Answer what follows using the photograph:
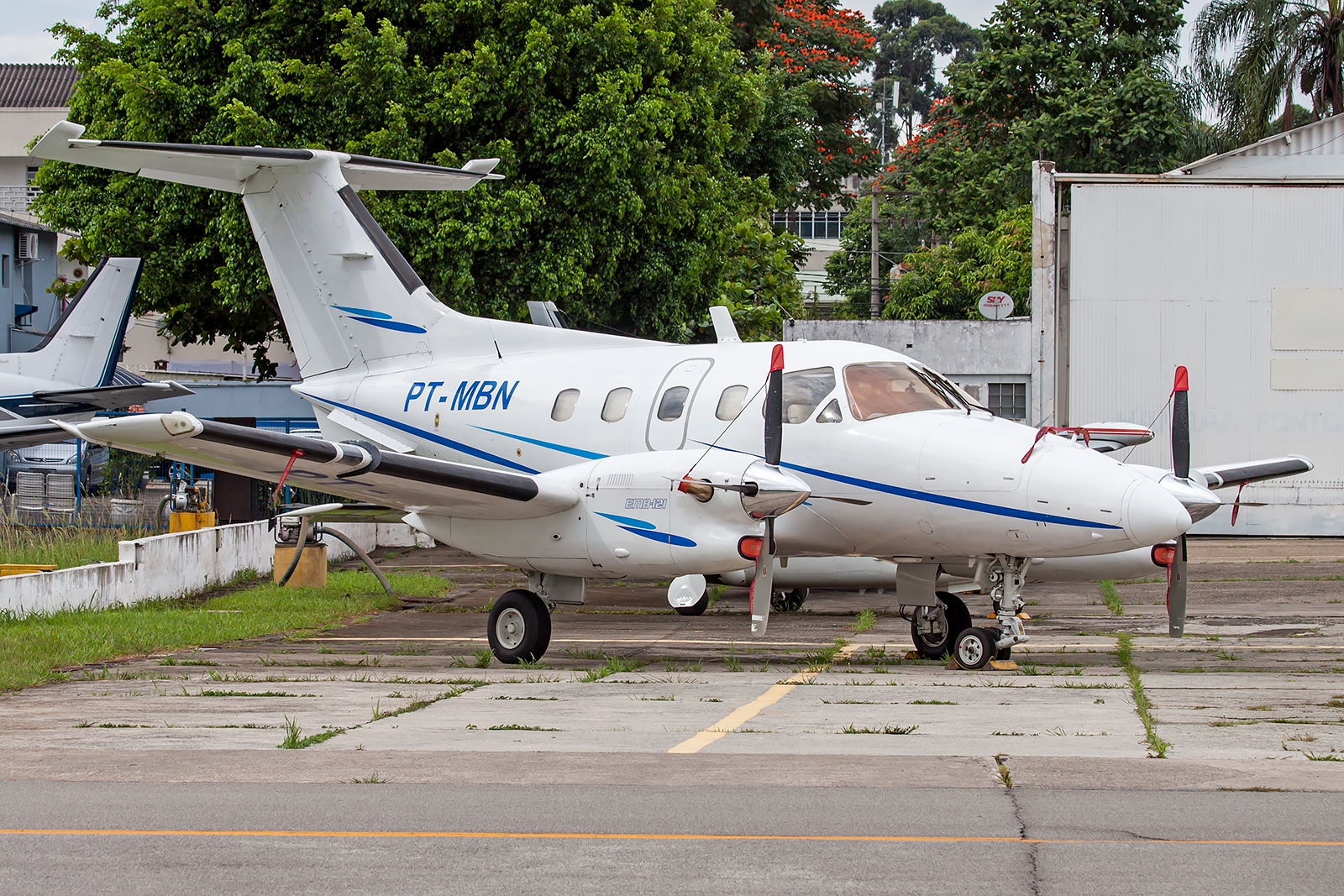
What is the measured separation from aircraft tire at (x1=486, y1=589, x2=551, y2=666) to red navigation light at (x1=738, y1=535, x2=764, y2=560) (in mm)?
2306

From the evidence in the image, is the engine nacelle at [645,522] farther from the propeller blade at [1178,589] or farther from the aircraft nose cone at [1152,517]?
the propeller blade at [1178,589]

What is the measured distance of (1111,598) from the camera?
778 inches

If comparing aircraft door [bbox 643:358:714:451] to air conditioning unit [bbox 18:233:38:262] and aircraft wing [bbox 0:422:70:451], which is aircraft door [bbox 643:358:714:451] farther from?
air conditioning unit [bbox 18:233:38:262]

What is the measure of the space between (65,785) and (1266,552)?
22432 millimetres

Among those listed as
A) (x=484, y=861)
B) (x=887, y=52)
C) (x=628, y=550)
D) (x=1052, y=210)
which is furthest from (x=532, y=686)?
(x=887, y=52)

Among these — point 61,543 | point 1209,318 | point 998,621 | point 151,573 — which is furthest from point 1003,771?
point 1209,318

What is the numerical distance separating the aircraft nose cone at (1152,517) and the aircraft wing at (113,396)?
62.1 ft

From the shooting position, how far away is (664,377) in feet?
45.5

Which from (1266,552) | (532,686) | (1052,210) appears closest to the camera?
(532,686)

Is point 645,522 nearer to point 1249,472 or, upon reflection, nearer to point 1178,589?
point 1178,589

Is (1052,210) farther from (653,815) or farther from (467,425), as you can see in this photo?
(653,815)

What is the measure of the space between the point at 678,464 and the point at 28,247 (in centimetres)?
4421

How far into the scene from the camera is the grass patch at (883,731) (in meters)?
8.78

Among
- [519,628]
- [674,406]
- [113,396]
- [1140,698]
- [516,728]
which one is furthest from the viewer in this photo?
[113,396]
